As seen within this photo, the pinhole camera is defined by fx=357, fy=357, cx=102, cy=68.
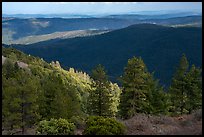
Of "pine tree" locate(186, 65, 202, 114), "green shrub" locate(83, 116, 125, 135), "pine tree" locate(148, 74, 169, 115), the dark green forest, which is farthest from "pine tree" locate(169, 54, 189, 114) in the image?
"green shrub" locate(83, 116, 125, 135)

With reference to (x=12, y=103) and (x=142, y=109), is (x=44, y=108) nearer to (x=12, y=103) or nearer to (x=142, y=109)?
(x=12, y=103)

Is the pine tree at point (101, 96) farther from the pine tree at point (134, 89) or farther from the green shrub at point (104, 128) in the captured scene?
the green shrub at point (104, 128)

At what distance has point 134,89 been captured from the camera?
106 feet

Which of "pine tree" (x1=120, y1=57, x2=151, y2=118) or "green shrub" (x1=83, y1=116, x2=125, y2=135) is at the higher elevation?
"green shrub" (x1=83, y1=116, x2=125, y2=135)

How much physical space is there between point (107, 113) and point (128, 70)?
5.79 meters

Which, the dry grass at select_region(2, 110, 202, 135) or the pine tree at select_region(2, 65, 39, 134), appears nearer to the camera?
the dry grass at select_region(2, 110, 202, 135)

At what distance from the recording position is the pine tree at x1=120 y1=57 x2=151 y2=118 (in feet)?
106

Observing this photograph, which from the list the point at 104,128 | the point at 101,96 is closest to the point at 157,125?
the point at 104,128

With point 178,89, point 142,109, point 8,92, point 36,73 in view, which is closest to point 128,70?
point 142,109

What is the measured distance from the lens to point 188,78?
3822cm

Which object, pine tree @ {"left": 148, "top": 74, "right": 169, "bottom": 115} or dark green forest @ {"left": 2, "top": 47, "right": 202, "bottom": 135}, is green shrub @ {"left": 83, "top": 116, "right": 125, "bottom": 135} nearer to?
dark green forest @ {"left": 2, "top": 47, "right": 202, "bottom": 135}

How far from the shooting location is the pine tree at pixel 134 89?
32.2 meters

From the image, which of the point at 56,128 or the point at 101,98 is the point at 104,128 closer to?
the point at 56,128

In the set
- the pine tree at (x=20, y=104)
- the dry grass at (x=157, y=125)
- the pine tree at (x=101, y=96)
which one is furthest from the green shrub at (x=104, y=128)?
the pine tree at (x=101, y=96)
